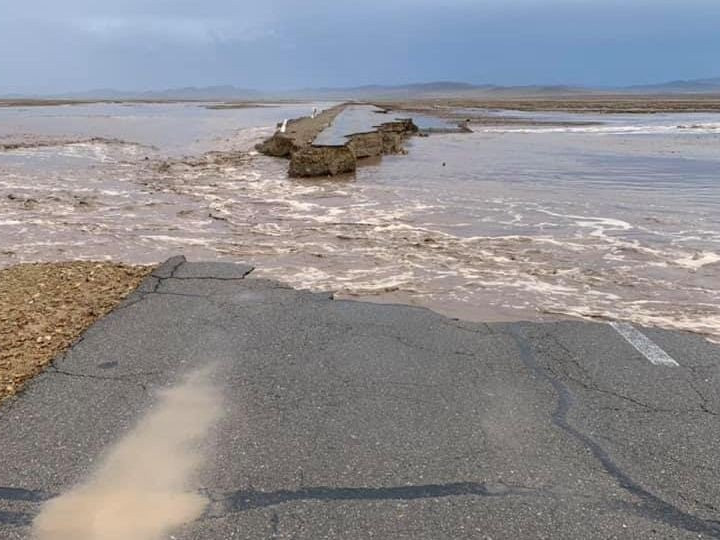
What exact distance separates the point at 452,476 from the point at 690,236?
8595 millimetres

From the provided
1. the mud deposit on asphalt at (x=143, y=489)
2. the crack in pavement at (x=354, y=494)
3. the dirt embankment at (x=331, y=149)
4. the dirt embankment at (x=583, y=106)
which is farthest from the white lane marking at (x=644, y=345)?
the dirt embankment at (x=583, y=106)

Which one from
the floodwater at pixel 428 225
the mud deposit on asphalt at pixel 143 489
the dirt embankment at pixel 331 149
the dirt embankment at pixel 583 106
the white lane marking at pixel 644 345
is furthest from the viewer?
the dirt embankment at pixel 583 106

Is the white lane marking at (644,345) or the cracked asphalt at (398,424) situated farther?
the white lane marking at (644,345)

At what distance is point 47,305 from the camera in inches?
252

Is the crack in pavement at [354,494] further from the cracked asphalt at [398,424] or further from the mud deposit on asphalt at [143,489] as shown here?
the mud deposit on asphalt at [143,489]

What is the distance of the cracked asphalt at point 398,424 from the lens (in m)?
3.23

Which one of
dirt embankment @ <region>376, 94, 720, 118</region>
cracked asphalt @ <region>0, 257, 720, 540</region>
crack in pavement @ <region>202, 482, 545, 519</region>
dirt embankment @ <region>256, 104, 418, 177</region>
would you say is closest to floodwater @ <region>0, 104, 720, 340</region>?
dirt embankment @ <region>256, 104, 418, 177</region>

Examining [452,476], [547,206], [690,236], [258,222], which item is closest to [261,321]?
[452,476]

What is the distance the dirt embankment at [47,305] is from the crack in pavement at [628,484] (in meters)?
3.85

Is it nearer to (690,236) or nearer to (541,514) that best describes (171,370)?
(541,514)

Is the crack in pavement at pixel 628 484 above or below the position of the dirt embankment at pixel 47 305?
below

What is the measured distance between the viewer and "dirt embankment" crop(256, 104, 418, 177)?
18312 millimetres

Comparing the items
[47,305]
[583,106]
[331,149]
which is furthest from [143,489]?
[583,106]

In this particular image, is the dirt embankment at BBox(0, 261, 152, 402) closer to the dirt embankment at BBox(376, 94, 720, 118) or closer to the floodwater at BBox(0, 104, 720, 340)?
the floodwater at BBox(0, 104, 720, 340)
